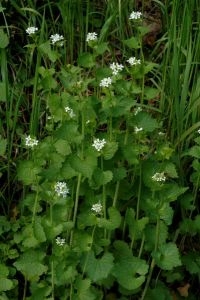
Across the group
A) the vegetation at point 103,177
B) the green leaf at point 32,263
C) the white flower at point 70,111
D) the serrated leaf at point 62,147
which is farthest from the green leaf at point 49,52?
the green leaf at point 32,263

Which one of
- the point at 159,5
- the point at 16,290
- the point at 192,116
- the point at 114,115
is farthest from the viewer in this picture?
the point at 159,5

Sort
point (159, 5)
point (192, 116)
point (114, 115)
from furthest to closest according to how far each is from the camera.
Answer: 1. point (159, 5)
2. point (192, 116)
3. point (114, 115)

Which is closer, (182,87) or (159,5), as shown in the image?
(182,87)

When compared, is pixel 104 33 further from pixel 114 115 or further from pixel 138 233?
pixel 138 233

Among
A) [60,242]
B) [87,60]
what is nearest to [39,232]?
[60,242]

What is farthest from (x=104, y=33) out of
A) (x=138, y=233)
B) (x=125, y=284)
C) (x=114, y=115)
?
(x=125, y=284)

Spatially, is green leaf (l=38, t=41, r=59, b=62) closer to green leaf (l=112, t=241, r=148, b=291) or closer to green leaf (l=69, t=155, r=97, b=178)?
green leaf (l=69, t=155, r=97, b=178)

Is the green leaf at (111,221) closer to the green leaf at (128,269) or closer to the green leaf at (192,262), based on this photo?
the green leaf at (128,269)
